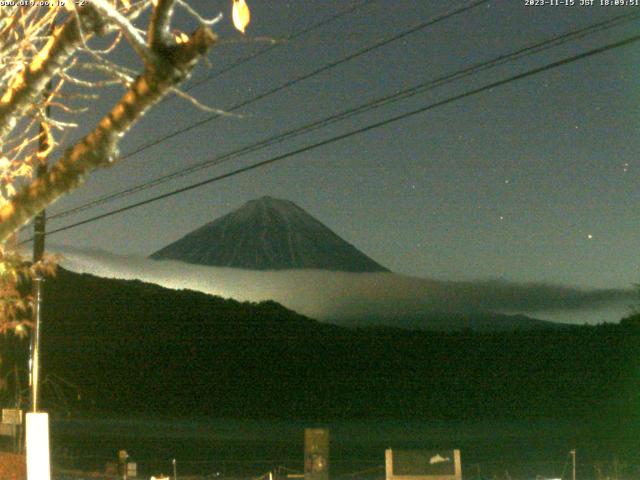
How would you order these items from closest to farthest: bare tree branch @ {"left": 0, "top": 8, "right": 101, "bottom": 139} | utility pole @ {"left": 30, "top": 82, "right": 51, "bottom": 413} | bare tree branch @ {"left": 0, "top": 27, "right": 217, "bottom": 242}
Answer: bare tree branch @ {"left": 0, "top": 27, "right": 217, "bottom": 242} → bare tree branch @ {"left": 0, "top": 8, "right": 101, "bottom": 139} → utility pole @ {"left": 30, "top": 82, "right": 51, "bottom": 413}

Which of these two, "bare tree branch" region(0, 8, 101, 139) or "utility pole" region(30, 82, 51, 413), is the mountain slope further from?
"bare tree branch" region(0, 8, 101, 139)

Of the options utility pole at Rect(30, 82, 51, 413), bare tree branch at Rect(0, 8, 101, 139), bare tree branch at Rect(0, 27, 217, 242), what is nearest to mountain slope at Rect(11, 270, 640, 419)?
utility pole at Rect(30, 82, 51, 413)

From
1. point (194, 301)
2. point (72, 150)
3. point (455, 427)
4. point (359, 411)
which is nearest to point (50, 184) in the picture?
point (72, 150)

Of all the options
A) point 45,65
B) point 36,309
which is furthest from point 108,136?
point 36,309

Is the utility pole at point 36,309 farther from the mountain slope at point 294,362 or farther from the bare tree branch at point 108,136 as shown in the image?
the mountain slope at point 294,362

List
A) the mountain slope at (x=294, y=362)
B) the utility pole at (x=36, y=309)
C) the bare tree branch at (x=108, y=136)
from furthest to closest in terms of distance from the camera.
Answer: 1. the mountain slope at (x=294, y=362)
2. the utility pole at (x=36, y=309)
3. the bare tree branch at (x=108, y=136)

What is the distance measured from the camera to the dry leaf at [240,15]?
612 centimetres

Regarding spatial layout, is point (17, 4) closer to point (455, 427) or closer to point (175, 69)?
point (175, 69)

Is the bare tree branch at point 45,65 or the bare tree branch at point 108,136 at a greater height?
Result: the bare tree branch at point 45,65

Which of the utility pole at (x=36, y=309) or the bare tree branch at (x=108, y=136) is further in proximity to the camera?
the utility pole at (x=36, y=309)

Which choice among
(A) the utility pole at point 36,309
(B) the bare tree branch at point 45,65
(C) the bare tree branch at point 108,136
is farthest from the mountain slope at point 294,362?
(C) the bare tree branch at point 108,136

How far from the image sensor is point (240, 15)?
20.2 feet

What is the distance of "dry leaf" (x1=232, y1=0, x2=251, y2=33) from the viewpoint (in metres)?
6.12

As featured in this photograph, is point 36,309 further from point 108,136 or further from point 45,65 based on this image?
point 108,136
